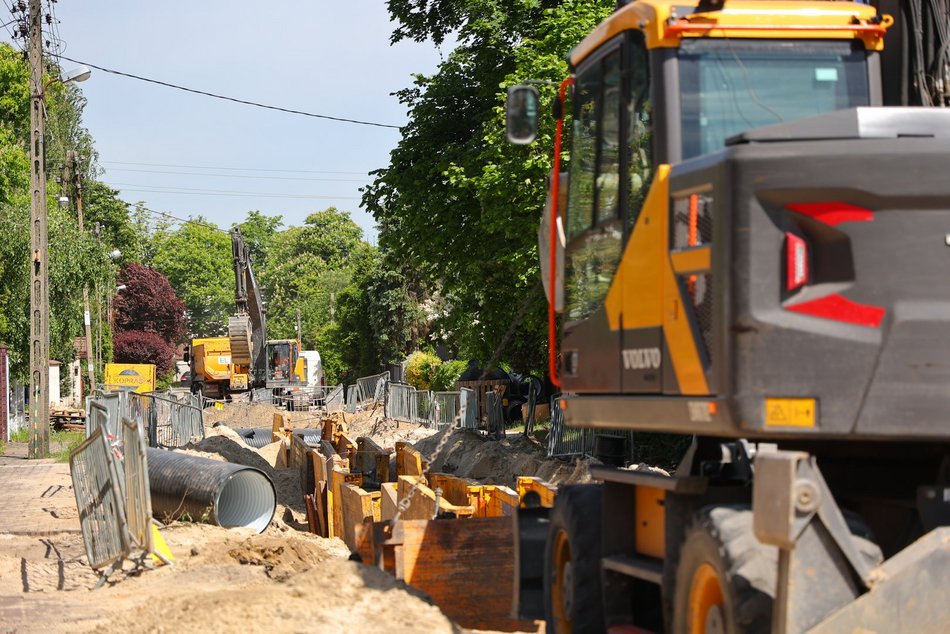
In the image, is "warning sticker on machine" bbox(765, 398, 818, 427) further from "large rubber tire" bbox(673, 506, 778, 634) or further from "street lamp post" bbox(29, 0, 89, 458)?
"street lamp post" bbox(29, 0, 89, 458)

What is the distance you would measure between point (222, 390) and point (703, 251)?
7110cm

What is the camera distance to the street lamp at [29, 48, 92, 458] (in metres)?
33.0

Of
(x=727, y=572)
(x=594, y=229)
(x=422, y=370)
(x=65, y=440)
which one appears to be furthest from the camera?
(x=422, y=370)

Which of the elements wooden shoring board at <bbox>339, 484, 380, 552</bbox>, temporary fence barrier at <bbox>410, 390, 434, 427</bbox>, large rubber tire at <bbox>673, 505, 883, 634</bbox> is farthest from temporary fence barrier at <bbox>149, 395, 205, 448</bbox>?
large rubber tire at <bbox>673, 505, 883, 634</bbox>

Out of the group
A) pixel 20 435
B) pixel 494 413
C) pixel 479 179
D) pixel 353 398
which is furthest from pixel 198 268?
pixel 479 179

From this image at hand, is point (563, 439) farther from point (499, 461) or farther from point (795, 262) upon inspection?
point (795, 262)

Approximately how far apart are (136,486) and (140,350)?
280ft

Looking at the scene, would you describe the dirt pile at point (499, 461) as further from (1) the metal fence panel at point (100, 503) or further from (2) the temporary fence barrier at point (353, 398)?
(2) the temporary fence barrier at point (353, 398)

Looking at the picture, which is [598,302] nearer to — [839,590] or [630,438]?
[839,590]

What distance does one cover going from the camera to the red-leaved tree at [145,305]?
327ft

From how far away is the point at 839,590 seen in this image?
209 inches

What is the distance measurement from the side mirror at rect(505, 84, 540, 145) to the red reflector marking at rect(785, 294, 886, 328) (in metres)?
2.59

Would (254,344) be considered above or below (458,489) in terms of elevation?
above

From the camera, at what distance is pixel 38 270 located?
33.1 meters
